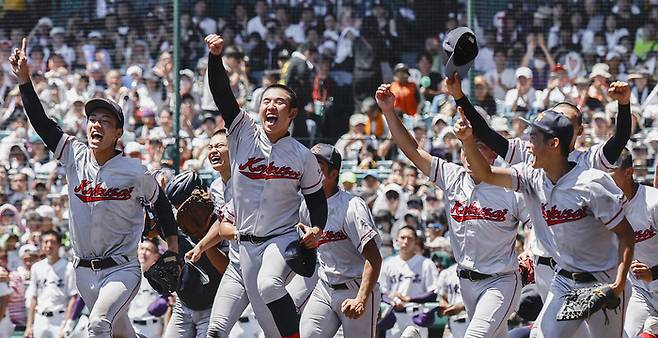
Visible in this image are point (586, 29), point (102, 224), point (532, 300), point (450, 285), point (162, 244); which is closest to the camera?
point (102, 224)

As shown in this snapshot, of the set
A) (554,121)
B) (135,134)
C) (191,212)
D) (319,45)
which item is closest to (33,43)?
(135,134)

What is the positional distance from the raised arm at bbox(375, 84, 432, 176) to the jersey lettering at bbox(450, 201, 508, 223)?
368 millimetres

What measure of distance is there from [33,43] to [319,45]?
404 centimetres

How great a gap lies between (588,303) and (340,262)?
7.28 feet

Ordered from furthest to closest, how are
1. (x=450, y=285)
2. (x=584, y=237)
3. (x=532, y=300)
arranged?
(x=450, y=285) → (x=532, y=300) → (x=584, y=237)

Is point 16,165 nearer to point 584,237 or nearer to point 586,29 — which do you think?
point 586,29

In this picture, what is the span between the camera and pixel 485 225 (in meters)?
8.53

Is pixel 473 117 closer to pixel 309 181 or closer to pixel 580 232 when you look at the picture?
pixel 580 232

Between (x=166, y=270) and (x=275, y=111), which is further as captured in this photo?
(x=166, y=270)

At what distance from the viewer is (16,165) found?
49.8ft

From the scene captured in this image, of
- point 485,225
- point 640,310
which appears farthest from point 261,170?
point 640,310

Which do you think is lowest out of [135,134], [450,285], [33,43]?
[450,285]

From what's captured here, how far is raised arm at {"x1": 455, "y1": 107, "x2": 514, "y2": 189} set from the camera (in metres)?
7.57

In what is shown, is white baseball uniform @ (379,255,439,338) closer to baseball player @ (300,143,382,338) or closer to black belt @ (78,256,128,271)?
baseball player @ (300,143,382,338)
